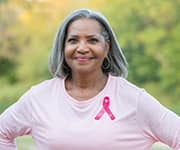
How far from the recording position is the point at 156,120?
237 centimetres

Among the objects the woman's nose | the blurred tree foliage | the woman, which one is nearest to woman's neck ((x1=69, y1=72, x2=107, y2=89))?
the woman

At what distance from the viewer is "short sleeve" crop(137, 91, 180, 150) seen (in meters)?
2.37

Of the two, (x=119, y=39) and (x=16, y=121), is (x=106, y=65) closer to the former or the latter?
(x=16, y=121)

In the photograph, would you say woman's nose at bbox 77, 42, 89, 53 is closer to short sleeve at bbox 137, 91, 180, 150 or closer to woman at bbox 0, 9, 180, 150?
woman at bbox 0, 9, 180, 150

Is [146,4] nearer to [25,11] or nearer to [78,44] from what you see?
[25,11]

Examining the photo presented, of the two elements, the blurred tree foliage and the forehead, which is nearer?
the forehead

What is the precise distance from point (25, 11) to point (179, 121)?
19939 mm

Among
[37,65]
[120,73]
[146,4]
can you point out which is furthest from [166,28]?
[120,73]

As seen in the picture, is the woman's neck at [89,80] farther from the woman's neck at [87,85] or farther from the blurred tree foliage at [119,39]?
the blurred tree foliage at [119,39]

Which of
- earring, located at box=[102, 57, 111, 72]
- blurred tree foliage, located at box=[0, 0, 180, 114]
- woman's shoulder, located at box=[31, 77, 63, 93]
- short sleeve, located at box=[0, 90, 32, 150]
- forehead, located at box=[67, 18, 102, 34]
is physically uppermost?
forehead, located at box=[67, 18, 102, 34]

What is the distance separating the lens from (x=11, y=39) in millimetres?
21953

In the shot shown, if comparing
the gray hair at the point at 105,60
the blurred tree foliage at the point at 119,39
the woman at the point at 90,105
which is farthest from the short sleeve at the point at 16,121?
the blurred tree foliage at the point at 119,39

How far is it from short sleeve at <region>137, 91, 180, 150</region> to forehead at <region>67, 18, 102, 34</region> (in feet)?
0.96

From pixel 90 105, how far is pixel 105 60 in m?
0.21
